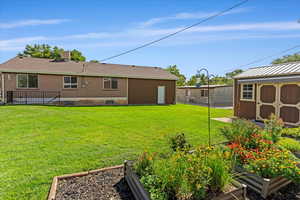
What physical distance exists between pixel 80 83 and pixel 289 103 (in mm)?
15067

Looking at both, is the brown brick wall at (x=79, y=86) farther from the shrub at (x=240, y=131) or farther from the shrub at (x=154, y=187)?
the shrub at (x=154, y=187)

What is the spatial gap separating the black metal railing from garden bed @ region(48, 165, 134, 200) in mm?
13055

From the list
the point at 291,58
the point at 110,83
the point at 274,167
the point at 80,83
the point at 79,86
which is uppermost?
the point at 291,58

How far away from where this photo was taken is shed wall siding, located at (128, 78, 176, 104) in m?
17.8

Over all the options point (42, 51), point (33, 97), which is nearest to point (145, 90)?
point (33, 97)

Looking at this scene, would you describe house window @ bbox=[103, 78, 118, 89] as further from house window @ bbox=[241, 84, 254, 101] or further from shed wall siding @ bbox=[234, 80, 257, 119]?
house window @ bbox=[241, 84, 254, 101]

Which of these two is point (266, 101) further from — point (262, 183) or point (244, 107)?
point (262, 183)

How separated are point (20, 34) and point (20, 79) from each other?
12.7 feet

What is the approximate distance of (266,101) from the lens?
27.8ft

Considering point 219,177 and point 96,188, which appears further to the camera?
point 96,188

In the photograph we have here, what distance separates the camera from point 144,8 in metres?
8.23

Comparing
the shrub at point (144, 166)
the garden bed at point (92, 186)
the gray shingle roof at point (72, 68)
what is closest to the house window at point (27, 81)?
the gray shingle roof at point (72, 68)

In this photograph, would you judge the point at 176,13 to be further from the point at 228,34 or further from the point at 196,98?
the point at 196,98

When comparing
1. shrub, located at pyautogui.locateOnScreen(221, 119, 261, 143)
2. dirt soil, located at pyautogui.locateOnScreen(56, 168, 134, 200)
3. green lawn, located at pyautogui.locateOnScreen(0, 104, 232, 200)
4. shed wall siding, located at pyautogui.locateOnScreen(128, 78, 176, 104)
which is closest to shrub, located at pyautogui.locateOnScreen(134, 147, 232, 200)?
dirt soil, located at pyautogui.locateOnScreen(56, 168, 134, 200)
